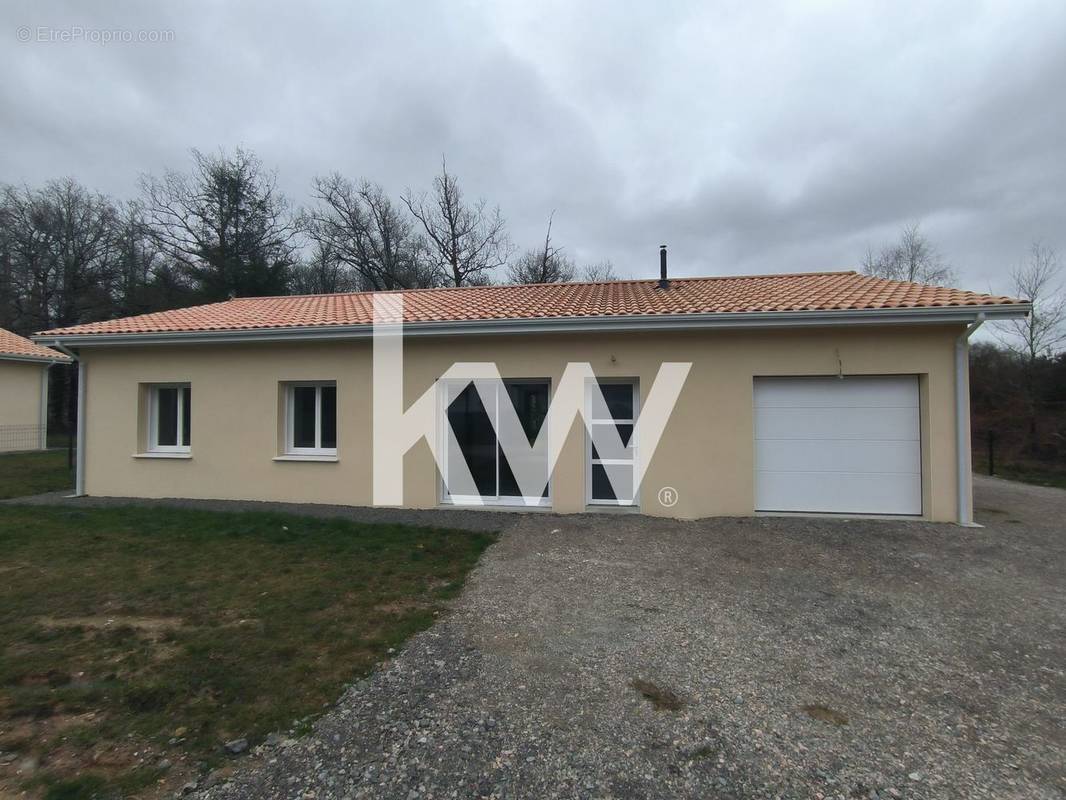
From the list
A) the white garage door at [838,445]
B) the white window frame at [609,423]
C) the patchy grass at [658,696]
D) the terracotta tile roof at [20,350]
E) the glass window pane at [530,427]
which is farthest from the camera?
the terracotta tile roof at [20,350]

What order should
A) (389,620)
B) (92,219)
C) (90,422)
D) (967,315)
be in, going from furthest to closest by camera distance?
1. (92,219)
2. (90,422)
3. (967,315)
4. (389,620)

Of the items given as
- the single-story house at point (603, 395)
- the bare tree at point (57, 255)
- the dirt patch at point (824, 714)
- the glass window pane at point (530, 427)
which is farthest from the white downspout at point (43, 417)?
the dirt patch at point (824, 714)

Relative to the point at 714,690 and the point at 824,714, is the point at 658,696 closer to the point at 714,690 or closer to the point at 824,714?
the point at 714,690

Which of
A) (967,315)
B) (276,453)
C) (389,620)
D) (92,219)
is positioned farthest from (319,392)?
(92,219)

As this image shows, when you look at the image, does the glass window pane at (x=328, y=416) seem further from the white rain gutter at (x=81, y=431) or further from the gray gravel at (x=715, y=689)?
the white rain gutter at (x=81, y=431)

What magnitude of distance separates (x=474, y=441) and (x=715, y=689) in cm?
587

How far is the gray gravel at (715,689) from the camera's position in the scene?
7.94ft

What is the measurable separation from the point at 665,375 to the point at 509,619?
188 inches

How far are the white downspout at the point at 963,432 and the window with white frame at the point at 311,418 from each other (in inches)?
377

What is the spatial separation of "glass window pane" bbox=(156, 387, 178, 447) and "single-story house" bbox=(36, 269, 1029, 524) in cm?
3

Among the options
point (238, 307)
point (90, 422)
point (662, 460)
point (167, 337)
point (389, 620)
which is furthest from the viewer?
point (238, 307)

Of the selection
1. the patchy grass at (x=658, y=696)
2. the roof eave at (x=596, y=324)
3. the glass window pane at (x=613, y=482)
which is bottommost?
the patchy grass at (x=658, y=696)

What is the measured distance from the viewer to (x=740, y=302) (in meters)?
8.18

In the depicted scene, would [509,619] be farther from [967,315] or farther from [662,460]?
[967,315]
